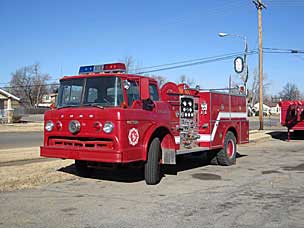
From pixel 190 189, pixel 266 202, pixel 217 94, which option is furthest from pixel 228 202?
pixel 217 94

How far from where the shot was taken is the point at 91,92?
891 centimetres

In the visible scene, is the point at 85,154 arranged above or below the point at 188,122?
below

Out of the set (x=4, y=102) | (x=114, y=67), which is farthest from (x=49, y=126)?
(x=4, y=102)

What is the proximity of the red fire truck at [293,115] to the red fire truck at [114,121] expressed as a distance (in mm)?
14149

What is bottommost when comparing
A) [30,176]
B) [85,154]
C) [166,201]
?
[166,201]

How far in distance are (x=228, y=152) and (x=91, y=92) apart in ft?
19.0

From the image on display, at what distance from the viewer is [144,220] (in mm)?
6184

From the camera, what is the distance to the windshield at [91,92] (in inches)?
339

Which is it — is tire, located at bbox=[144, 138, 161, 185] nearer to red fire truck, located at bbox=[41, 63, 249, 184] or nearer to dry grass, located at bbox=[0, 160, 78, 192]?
Answer: red fire truck, located at bbox=[41, 63, 249, 184]

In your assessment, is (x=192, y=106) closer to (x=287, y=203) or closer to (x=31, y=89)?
(x=287, y=203)

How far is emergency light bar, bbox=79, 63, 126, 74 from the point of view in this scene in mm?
8898

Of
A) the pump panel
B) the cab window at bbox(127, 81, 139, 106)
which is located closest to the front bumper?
the cab window at bbox(127, 81, 139, 106)

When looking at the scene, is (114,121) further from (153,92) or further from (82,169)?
(82,169)

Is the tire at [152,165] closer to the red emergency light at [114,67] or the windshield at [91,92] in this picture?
the windshield at [91,92]
